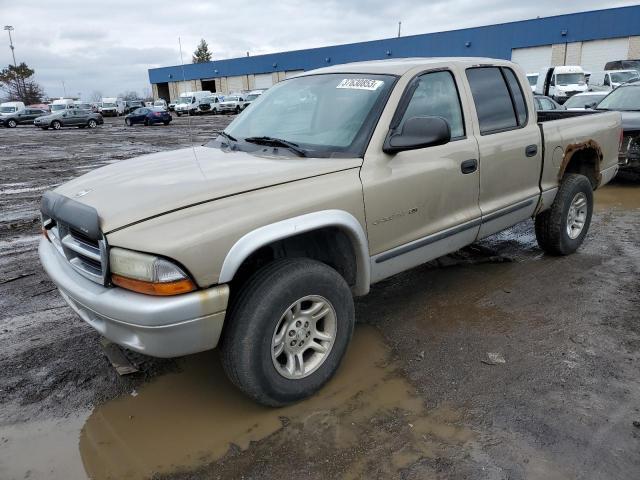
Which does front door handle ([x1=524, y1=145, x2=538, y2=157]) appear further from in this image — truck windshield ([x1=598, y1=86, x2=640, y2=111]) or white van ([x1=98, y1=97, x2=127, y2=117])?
white van ([x1=98, y1=97, x2=127, y2=117])

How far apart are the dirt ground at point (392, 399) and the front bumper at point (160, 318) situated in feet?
2.04

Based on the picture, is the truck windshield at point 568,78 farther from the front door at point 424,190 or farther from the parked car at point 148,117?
the parked car at point 148,117

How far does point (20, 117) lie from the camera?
132 feet

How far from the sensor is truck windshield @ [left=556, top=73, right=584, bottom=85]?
23702 millimetres

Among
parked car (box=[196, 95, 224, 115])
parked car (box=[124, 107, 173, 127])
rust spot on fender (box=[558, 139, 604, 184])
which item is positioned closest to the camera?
rust spot on fender (box=[558, 139, 604, 184])

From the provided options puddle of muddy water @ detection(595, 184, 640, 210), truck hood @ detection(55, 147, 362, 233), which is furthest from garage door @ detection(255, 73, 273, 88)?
truck hood @ detection(55, 147, 362, 233)

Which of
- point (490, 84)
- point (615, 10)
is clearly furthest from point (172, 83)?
point (490, 84)

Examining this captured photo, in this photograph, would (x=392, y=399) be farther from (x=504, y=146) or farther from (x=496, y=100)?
(x=496, y=100)

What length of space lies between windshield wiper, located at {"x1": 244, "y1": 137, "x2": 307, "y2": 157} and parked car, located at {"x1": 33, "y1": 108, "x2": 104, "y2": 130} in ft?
118

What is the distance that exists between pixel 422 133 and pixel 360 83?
2.42ft

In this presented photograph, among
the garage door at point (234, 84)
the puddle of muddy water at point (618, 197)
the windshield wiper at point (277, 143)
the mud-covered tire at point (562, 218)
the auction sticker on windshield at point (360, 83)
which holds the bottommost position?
the puddle of muddy water at point (618, 197)

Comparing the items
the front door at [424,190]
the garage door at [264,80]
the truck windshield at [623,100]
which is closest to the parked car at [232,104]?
the garage door at [264,80]

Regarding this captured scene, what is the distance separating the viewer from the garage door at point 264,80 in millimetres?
58688

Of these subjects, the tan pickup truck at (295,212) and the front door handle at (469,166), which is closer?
the tan pickup truck at (295,212)
